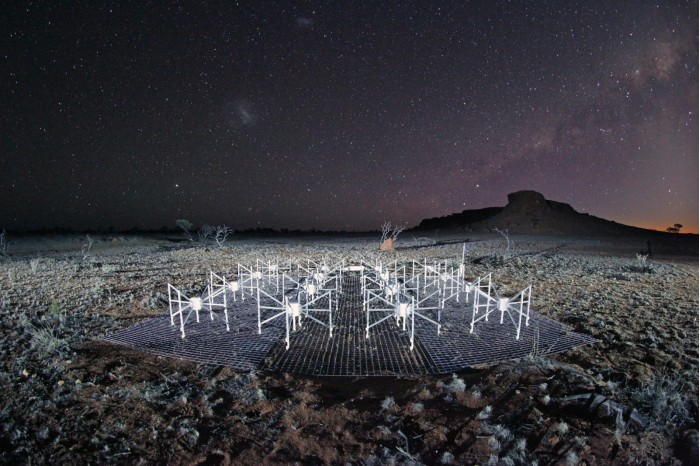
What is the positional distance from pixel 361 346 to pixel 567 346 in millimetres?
3897

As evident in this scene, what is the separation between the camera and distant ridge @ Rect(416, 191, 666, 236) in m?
62.3

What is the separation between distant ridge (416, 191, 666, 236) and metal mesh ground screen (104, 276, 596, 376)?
5821 cm

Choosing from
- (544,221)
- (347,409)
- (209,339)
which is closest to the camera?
(347,409)

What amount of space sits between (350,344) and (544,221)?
69970mm

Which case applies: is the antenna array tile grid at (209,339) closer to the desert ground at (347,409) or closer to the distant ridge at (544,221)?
the desert ground at (347,409)

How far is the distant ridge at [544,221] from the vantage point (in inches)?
2453

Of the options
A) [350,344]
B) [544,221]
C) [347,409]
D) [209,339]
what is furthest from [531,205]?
Result: [347,409]

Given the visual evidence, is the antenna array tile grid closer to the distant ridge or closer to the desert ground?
the desert ground

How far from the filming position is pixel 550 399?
4.90m

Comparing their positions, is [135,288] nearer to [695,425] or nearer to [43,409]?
[43,409]

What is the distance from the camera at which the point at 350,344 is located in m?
7.32

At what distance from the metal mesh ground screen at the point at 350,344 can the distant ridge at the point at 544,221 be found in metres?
58.2

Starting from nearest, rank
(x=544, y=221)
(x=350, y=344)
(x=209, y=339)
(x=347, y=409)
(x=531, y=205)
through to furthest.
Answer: (x=347, y=409)
(x=350, y=344)
(x=209, y=339)
(x=544, y=221)
(x=531, y=205)

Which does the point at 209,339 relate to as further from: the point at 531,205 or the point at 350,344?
the point at 531,205
